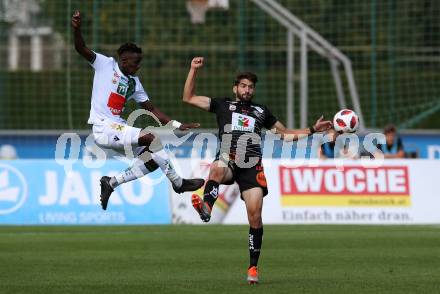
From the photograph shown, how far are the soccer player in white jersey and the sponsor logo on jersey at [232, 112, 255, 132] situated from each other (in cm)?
85

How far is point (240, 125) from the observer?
12695 millimetres

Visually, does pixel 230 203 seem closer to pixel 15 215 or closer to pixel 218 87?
pixel 15 215

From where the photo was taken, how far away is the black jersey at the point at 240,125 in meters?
12.6

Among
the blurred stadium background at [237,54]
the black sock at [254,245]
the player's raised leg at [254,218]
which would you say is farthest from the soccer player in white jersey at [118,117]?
the blurred stadium background at [237,54]

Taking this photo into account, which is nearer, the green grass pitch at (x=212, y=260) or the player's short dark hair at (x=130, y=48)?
the green grass pitch at (x=212, y=260)

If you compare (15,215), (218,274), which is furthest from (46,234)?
(218,274)

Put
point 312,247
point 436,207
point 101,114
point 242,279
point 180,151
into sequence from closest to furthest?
point 242,279, point 101,114, point 312,247, point 436,207, point 180,151

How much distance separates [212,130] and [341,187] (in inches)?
308

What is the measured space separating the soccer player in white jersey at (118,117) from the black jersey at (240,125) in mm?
738

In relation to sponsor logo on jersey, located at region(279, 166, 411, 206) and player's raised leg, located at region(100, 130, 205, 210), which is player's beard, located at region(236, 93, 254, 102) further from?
sponsor logo on jersey, located at region(279, 166, 411, 206)

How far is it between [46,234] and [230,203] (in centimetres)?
474

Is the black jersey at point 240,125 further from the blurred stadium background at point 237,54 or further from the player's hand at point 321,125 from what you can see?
the blurred stadium background at point 237,54

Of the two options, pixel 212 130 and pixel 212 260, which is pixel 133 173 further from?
pixel 212 130

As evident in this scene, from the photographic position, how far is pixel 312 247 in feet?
53.6
